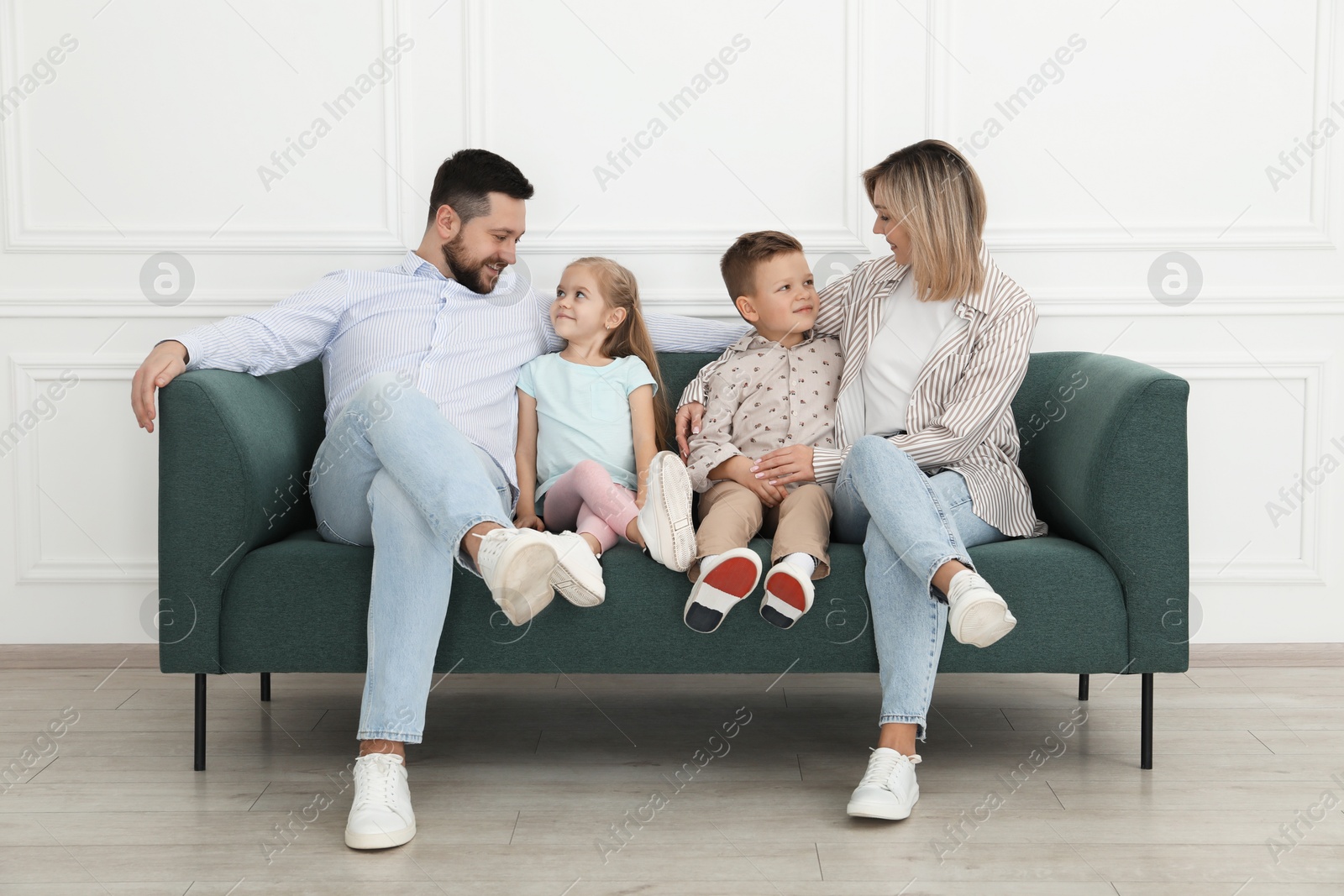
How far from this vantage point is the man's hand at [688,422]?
208cm

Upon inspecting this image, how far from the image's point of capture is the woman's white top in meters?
1.98

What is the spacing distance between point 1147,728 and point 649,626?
0.87m

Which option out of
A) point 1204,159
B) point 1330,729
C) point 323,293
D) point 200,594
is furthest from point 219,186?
point 1330,729

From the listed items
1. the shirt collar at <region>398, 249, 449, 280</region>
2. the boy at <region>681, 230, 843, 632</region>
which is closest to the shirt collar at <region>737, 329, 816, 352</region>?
the boy at <region>681, 230, 843, 632</region>

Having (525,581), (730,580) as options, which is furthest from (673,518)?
(525,581)

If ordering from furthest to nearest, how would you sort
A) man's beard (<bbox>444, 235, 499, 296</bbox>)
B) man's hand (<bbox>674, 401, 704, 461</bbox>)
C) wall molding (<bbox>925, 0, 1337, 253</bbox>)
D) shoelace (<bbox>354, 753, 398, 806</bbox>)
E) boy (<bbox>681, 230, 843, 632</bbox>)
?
wall molding (<bbox>925, 0, 1337, 253</bbox>), man's beard (<bbox>444, 235, 499, 296</bbox>), man's hand (<bbox>674, 401, 704, 461</bbox>), boy (<bbox>681, 230, 843, 632</bbox>), shoelace (<bbox>354, 753, 398, 806</bbox>)

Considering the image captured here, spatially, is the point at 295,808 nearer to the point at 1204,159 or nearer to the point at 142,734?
the point at 142,734

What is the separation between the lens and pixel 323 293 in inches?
83.4

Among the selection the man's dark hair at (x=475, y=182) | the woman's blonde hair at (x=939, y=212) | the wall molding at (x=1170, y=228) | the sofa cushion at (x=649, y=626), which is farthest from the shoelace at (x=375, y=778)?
the wall molding at (x=1170, y=228)

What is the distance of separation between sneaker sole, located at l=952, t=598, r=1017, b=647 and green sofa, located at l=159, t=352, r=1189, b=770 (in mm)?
197

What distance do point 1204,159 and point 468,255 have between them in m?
1.69

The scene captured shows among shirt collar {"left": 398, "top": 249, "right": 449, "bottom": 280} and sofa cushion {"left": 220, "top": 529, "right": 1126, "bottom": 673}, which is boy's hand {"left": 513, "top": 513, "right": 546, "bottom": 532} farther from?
shirt collar {"left": 398, "top": 249, "right": 449, "bottom": 280}

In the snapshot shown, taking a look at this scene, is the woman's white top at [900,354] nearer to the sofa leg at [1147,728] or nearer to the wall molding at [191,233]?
the sofa leg at [1147,728]

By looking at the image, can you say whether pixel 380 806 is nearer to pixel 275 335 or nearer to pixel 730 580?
pixel 730 580
